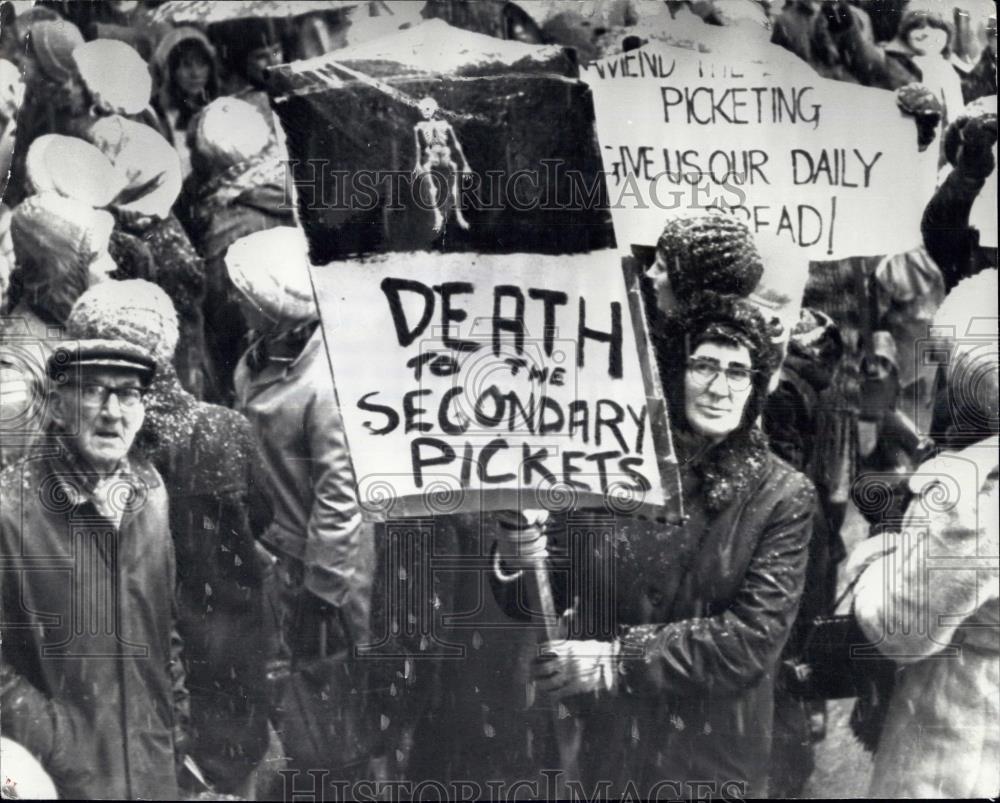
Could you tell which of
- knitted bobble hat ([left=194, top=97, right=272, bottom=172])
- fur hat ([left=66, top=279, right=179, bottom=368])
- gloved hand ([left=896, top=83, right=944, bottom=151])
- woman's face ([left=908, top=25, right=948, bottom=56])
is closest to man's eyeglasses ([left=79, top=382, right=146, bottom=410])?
fur hat ([left=66, top=279, right=179, bottom=368])

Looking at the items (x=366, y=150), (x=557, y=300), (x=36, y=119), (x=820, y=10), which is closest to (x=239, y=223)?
(x=366, y=150)

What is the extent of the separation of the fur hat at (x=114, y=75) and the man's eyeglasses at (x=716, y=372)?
2.79m

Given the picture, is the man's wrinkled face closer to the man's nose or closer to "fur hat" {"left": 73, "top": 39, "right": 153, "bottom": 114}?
the man's nose

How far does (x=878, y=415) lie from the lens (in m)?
5.38

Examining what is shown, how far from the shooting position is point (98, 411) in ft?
17.6

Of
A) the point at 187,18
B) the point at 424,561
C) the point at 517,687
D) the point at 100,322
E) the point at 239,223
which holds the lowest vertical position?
the point at 517,687

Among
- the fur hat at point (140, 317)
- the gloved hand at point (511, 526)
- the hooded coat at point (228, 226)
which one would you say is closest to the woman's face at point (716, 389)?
the gloved hand at point (511, 526)

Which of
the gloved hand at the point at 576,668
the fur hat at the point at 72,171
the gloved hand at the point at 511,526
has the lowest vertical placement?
the gloved hand at the point at 576,668

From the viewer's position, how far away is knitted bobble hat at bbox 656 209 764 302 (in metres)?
5.35

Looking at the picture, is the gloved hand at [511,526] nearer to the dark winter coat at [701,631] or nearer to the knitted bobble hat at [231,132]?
the dark winter coat at [701,631]

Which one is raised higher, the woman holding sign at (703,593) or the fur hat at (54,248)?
the fur hat at (54,248)

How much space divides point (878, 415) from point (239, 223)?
3.05 m

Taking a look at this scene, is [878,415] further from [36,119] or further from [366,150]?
[36,119]

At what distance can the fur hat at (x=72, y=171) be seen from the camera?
17.7 feet
